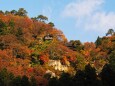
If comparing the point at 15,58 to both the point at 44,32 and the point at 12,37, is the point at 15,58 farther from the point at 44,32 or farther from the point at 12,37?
the point at 44,32

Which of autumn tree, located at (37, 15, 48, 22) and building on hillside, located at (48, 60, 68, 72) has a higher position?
autumn tree, located at (37, 15, 48, 22)

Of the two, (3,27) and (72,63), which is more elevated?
(3,27)

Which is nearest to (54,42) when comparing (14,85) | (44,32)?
(44,32)

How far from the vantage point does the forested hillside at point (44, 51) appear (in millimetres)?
53281

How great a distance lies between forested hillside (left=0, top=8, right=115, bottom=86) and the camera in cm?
5328

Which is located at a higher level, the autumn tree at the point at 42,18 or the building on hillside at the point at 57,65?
the autumn tree at the point at 42,18

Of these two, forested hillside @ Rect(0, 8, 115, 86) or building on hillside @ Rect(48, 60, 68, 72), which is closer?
forested hillside @ Rect(0, 8, 115, 86)

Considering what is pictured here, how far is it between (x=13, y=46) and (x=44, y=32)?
33.9 ft

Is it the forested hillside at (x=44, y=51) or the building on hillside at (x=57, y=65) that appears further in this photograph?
the building on hillside at (x=57, y=65)

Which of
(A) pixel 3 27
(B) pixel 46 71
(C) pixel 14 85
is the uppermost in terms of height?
(A) pixel 3 27

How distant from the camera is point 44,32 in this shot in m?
66.9

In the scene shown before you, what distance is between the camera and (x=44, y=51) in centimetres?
6009

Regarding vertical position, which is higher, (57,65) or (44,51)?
(44,51)

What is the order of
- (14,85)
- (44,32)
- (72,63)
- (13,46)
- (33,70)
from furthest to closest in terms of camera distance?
(44,32) → (72,63) → (13,46) → (33,70) → (14,85)
